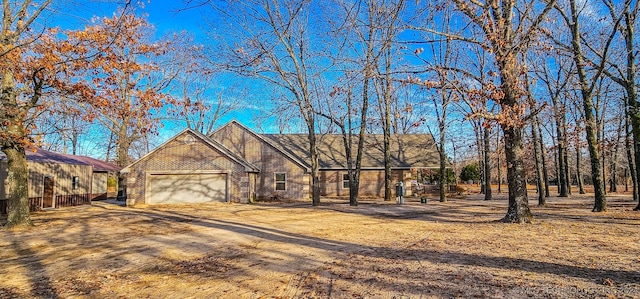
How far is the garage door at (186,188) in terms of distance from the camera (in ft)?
79.4

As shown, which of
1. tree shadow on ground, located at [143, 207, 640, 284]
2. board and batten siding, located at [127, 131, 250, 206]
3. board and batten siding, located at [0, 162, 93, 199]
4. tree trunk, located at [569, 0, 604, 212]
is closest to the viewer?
tree shadow on ground, located at [143, 207, 640, 284]

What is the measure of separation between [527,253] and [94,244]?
33.1 ft

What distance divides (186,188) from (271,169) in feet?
21.1

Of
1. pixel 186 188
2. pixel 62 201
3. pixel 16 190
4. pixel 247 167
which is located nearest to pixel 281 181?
pixel 247 167

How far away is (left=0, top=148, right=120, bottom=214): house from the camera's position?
1989cm

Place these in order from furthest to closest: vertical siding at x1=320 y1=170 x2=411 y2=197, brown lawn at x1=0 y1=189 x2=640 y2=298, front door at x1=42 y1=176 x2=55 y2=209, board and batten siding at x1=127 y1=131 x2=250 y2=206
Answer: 1. vertical siding at x1=320 y1=170 x2=411 y2=197
2. board and batten siding at x1=127 y1=131 x2=250 y2=206
3. front door at x1=42 y1=176 x2=55 y2=209
4. brown lawn at x1=0 y1=189 x2=640 y2=298

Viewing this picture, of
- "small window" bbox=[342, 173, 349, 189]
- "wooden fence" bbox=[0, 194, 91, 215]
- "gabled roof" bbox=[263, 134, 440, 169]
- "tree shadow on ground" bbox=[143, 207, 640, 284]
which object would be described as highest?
"gabled roof" bbox=[263, 134, 440, 169]

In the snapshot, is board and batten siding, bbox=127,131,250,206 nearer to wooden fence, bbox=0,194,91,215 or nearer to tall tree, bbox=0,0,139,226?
wooden fence, bbox=0,194,91,215

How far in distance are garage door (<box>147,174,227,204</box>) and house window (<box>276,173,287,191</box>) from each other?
475 cm

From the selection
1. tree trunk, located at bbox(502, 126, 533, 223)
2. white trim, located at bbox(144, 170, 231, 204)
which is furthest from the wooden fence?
tree trunk, located at bbox(502, 126, 533, 223)

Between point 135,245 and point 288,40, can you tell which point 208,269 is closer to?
point 135,245

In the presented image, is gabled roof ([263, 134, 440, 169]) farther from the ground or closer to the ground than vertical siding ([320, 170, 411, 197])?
farther from the ground

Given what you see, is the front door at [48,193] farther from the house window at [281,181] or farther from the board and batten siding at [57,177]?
the house window at [281,181]

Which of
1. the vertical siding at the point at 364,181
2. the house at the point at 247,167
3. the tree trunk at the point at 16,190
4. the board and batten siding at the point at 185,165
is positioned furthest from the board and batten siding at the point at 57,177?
the vertical siding at the point at 364,181
